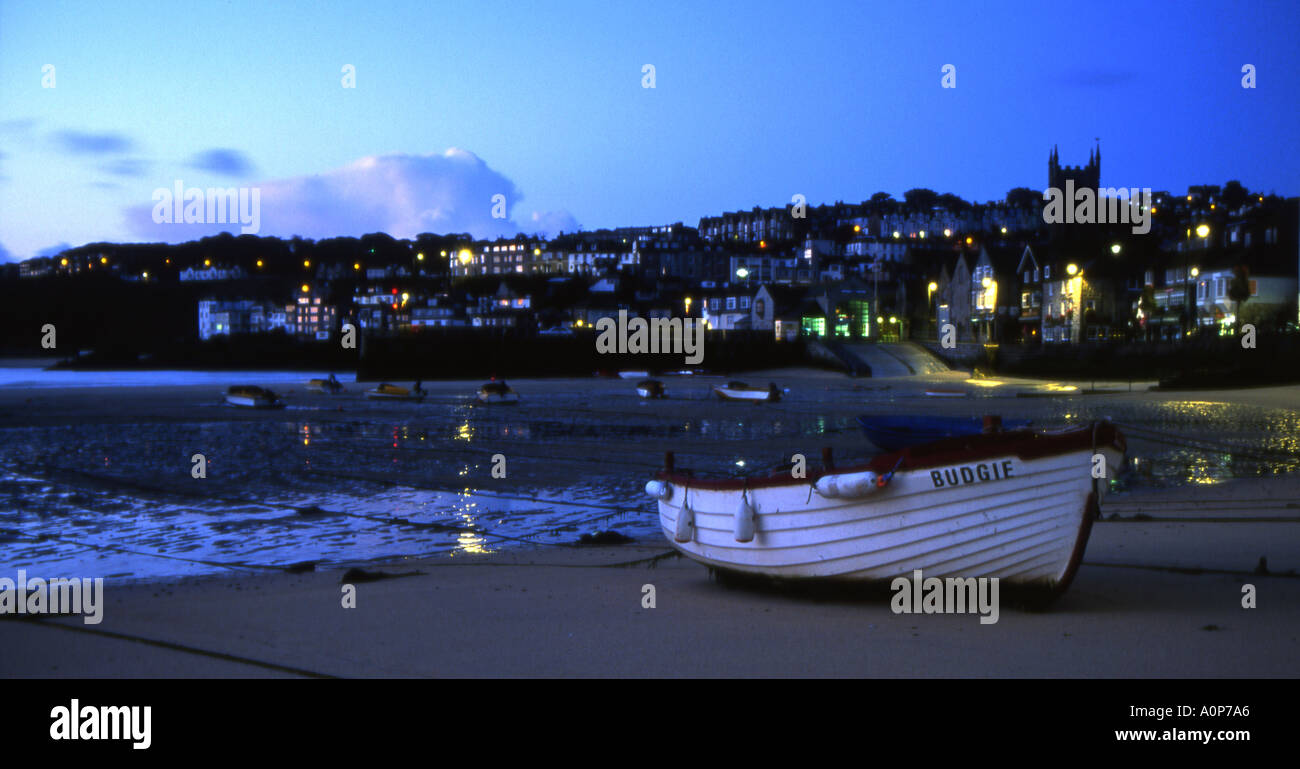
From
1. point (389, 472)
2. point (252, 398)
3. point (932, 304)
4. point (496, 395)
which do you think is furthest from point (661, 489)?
point (932, 304)

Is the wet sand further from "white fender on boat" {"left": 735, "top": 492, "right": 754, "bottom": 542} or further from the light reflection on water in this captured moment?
the light reflection on water

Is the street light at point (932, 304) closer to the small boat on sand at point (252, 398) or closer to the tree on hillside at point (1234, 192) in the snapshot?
the small boat on sand at point (252, 398)

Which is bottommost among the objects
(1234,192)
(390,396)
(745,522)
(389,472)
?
(389,472)

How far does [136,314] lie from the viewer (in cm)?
15138

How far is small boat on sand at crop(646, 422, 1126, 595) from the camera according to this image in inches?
293

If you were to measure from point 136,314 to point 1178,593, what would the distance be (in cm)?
16385

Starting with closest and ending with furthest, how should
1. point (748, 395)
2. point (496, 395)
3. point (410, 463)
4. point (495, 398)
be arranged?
point (410, 463) → point (748, 395) → point (495, 398) → point (496, 395)

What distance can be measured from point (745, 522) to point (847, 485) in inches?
44.0

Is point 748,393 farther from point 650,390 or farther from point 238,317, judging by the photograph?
point 238,317

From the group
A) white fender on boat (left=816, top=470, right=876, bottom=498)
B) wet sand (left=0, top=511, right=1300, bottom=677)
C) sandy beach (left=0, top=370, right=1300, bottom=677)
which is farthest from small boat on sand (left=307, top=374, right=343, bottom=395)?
white fender on boat (left=816, top=470, right=876, bottom=498)

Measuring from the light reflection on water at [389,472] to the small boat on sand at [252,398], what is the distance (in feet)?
18.2

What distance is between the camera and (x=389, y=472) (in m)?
20.8

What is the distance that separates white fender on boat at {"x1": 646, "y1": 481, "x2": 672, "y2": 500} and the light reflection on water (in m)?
3.46
